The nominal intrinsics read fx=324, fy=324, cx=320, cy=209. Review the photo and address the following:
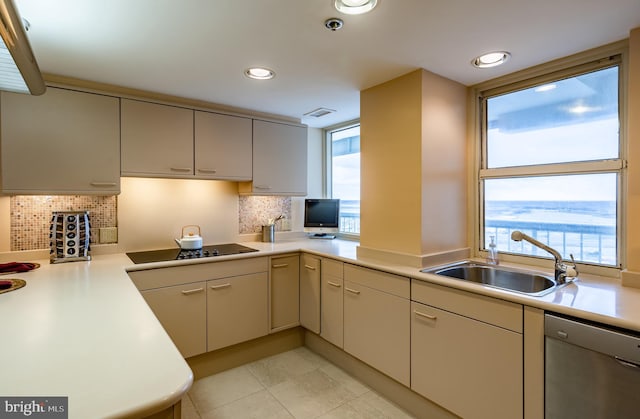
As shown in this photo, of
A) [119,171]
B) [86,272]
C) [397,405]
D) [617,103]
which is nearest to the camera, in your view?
[617,103]

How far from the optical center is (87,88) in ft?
7.33

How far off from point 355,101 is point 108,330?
2.36 metres

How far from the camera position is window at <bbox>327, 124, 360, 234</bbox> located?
3.43 m

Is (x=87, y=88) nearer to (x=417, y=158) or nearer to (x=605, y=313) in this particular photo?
(x=417, y=158)

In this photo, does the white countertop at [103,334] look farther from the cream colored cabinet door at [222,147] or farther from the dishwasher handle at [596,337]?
the cream colored cabinet door at [222,147]

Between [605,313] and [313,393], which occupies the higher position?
[605,313]

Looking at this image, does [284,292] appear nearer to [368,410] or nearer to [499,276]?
[368,410]

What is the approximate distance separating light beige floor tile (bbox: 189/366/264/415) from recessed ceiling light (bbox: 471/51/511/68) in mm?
2566

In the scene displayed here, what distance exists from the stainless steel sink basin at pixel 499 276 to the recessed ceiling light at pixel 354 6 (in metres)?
1.44

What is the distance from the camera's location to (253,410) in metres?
2.01

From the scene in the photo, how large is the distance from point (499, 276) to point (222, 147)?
2.33 meters

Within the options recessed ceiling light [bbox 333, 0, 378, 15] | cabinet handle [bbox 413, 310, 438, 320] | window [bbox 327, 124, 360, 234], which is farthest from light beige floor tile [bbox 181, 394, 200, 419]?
recessed ceiling light [bbox 333, 0, 378, 15]

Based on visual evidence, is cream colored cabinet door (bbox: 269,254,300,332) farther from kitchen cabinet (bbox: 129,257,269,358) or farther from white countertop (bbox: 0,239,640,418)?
white countertop (bbox: 0,239,640,418)

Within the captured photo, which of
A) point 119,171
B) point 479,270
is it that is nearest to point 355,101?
point 479,270
